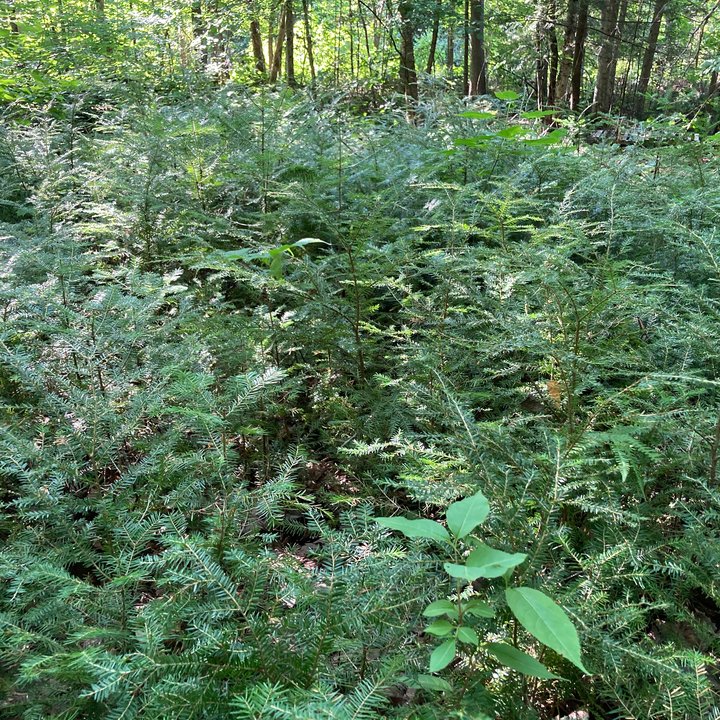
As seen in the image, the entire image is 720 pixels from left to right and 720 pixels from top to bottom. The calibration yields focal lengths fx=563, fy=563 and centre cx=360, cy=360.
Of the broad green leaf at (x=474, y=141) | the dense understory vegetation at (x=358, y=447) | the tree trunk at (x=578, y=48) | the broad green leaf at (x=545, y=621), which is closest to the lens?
the broad green leaf at (x=545, y=621)

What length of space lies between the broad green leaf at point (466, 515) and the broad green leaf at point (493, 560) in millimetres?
42

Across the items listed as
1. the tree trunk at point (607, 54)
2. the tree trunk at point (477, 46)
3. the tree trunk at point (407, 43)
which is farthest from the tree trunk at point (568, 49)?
the tree trunk at point (407, 43)

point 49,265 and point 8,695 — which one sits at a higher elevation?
point 49,265

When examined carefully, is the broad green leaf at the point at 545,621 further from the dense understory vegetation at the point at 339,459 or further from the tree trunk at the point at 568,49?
the tree trunk at the point at 568,49

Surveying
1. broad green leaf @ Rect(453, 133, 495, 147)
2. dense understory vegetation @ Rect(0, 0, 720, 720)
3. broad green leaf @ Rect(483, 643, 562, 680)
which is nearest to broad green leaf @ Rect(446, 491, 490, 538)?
dense understory vegetation @ Rect(0, 0, 720, 720)

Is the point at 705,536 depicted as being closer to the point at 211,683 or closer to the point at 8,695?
the point at 211,683

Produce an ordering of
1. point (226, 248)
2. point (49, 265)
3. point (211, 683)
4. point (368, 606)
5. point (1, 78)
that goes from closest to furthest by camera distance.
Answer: point (211, 683) → point (368, 606) → point (49, 265) → point (226, 248) → point (1, 78)

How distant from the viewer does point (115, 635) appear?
1326 mm

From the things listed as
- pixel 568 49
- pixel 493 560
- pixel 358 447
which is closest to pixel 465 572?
pixel 493 560

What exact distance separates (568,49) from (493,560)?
1066 cm

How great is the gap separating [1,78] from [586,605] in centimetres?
809

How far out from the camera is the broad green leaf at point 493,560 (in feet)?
2.87

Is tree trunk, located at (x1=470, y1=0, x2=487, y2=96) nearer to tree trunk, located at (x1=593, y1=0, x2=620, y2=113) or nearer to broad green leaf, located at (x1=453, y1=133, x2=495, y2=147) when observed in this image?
tree trunk, located at (x1=593, y1=0, x2=620, y2=113)

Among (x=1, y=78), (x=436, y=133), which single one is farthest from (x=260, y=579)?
(x=1, y=78)
